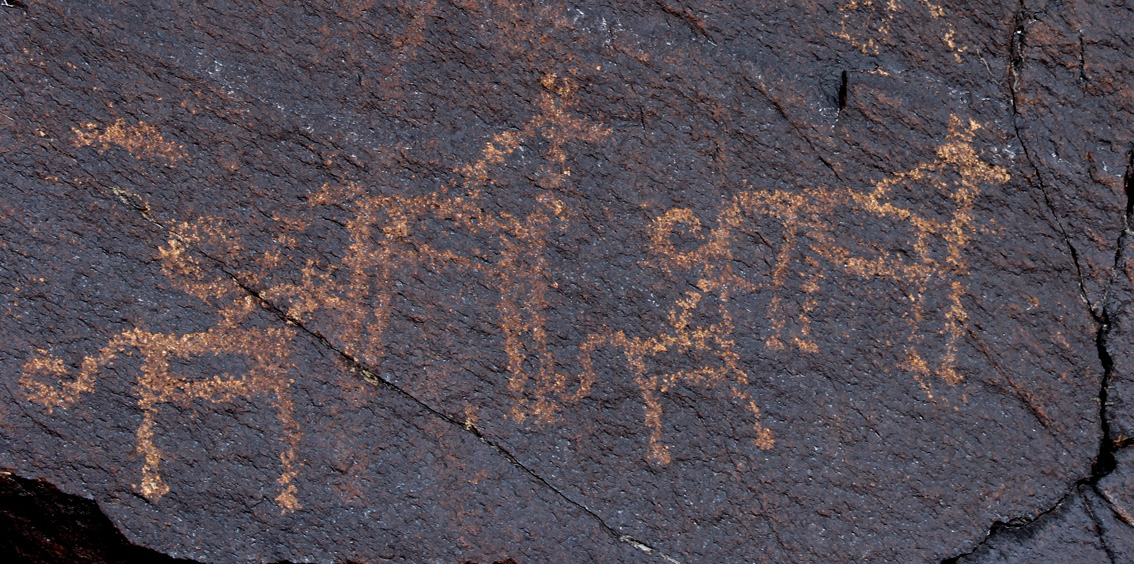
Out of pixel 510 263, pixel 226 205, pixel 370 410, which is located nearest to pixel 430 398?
pixel 370 410

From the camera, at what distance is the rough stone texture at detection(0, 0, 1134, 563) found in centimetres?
130

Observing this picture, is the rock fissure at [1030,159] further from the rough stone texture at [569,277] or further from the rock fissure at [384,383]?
the rock fissure at [384,383]

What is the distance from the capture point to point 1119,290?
1.37 meters

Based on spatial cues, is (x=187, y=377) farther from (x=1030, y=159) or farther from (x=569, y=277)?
(x=1030, y=159)

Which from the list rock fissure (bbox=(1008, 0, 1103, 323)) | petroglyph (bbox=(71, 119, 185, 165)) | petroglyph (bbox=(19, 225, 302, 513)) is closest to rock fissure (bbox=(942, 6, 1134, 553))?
rock fissure (bbox=(1008, 0, 1103, 323))

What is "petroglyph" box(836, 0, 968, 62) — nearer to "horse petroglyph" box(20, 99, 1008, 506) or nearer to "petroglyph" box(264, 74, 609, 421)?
"horse petroglyph" box(20, 99, 1008, 506)

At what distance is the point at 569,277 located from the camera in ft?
4.36

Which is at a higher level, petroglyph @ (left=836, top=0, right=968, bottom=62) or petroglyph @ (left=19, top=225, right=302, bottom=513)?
petroglyph @ (left=836, top=0, right=968, bottom=62)

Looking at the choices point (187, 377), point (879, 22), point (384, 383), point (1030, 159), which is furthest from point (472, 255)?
point (1030, 159)

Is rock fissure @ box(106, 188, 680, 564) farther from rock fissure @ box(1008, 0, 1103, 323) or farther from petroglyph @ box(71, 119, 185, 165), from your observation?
rock fissure @ box(1008, 0, 1103, 323)

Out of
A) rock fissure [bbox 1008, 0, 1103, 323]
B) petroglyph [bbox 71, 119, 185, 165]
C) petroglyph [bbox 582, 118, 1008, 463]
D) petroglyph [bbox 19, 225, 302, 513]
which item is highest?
rock fissure [bbox 1008, 0, 1103, 323]

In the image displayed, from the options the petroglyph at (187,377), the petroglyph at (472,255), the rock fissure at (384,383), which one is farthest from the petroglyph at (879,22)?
the petroglyph at (187,377)

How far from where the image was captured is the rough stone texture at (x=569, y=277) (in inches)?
51.1

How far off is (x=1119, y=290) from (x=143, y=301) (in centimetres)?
135
